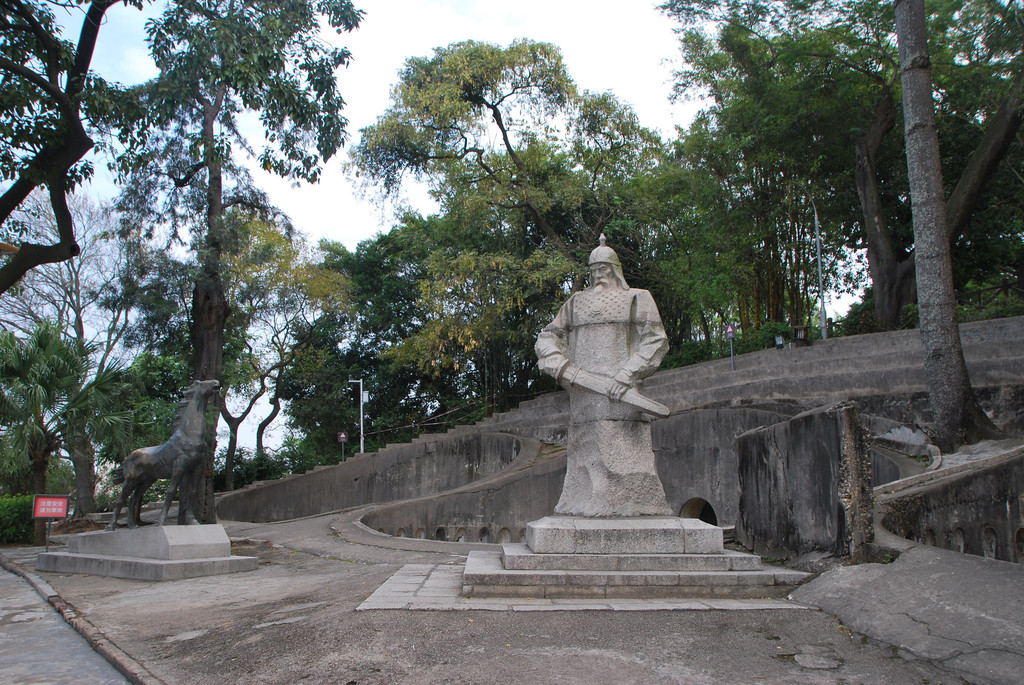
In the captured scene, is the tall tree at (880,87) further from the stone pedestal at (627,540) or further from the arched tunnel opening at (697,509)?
the stone pedestal at (627,540)

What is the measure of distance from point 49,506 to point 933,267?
13223 millimetres

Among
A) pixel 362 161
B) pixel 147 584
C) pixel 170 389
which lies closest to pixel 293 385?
pixel 170 389

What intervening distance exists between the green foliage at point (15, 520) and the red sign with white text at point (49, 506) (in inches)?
249

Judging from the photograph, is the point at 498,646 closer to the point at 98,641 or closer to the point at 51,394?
the point at 98,641

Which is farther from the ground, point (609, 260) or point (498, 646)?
point (609, 260)

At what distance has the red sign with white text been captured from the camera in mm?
10172

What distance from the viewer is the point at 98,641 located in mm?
4660

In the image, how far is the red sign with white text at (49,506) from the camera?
10.2 metres

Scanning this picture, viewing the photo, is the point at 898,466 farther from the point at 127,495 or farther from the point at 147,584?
the point at 127,495

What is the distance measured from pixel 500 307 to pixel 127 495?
12102 mm

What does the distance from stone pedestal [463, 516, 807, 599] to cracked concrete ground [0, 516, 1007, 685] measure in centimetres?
49

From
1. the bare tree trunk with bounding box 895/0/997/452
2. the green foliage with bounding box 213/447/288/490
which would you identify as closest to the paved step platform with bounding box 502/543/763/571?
the bare tree trunk with bounding box 895/0/997/452

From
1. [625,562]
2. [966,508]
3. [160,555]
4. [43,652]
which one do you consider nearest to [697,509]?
[966,508]

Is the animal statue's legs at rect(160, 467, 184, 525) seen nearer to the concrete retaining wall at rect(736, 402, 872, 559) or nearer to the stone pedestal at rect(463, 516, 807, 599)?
the stone pedestal at rect(463, 516, 807, 599)
